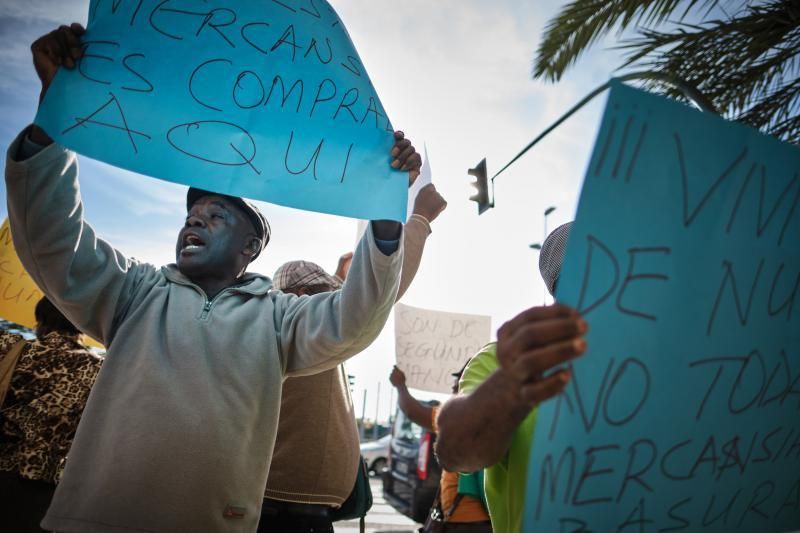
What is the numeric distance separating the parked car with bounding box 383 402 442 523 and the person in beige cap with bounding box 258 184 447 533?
3.86m

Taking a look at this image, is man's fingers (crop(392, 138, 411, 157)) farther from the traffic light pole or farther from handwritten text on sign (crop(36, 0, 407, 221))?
the traffic light pole

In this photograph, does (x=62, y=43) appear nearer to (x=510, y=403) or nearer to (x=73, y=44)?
(x=73, y=44)

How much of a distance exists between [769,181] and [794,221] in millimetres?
104

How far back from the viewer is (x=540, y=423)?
729mm

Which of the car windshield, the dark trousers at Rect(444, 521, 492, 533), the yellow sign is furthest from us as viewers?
the car windshield

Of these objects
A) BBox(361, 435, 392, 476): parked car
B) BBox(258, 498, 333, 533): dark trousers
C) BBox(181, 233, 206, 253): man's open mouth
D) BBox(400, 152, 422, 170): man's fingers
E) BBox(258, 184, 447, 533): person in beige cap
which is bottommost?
BBox(361, 435, 392, 476): parked car

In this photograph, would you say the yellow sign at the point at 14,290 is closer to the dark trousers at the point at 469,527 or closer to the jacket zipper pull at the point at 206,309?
the jacket zipper pull at the point at 206,309

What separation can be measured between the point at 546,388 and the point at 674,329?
0.84 ft

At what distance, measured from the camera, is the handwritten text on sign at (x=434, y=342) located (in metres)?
4.93

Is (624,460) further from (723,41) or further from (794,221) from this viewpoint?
(723,41)

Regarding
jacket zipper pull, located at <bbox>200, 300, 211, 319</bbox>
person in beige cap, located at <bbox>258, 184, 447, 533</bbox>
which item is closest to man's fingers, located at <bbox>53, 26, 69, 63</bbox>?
jacket zipper pull, located at <bbox>200, 300, 211, 319</bbox>

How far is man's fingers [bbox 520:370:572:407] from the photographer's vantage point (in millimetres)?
731

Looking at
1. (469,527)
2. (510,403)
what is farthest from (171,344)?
(469,527)

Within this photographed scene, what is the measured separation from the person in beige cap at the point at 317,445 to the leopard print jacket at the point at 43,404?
133 cm
